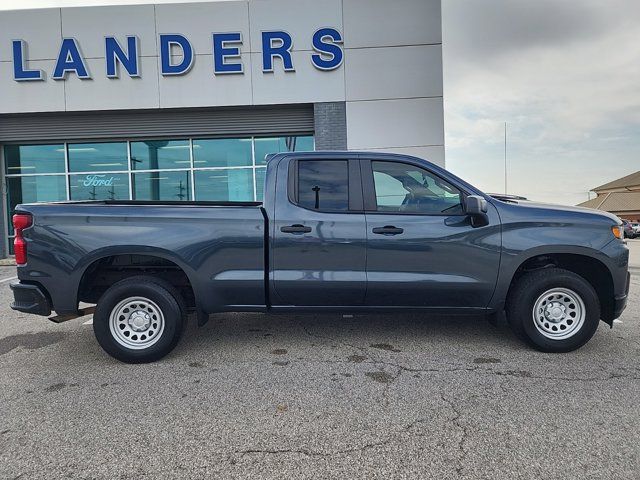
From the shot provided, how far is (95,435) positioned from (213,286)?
155 centimetres

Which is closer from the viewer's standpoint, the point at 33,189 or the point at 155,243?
the point at 155,243

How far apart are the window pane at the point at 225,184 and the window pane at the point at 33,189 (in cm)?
458

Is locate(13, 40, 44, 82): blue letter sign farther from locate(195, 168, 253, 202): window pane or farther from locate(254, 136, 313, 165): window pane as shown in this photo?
locate(254, 136, 313, 165): window pane

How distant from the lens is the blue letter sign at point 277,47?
1169cm

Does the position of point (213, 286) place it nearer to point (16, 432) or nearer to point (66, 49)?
point (16, 432)

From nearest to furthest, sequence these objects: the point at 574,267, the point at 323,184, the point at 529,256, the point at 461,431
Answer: the point at 461,431
the point at 529,256
the point at 323,184
the point at 574,267

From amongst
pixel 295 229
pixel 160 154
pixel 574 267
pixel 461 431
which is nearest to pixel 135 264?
pixel 295 229

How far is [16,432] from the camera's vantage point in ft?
9.16

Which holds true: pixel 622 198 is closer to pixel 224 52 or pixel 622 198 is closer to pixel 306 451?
pixel 224 52

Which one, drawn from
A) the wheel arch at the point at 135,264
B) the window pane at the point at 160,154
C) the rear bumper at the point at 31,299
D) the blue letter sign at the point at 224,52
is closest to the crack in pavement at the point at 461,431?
the wheel arch at the point at 135,264

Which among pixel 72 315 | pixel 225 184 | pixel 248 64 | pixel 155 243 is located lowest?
pixel 72 315

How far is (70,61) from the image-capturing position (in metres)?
11.8

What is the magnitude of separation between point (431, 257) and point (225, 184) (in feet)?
34.2

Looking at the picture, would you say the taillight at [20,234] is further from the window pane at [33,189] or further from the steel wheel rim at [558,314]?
the window pane at [33,189]
